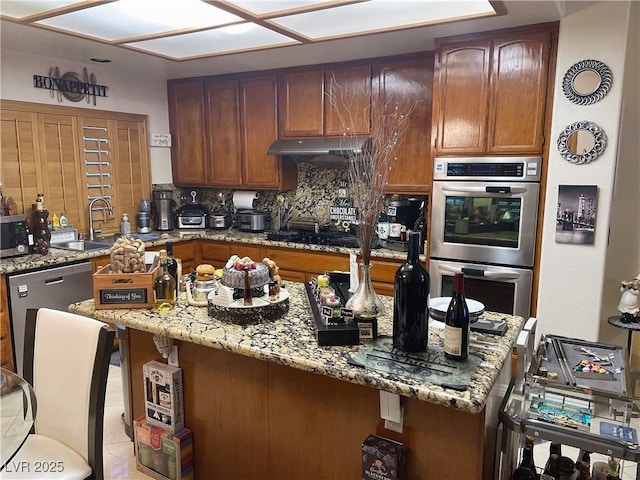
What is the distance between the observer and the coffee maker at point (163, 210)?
4.52 metres

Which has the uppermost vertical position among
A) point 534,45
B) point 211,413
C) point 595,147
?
point 534,45

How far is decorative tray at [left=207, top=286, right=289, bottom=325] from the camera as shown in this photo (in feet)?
5.82

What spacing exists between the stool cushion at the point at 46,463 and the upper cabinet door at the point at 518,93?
2779 millimetres

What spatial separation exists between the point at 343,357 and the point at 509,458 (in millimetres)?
719

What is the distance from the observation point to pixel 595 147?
266 centimetres

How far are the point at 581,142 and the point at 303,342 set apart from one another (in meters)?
2.14

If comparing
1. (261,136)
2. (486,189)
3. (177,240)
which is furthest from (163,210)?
(486,189)

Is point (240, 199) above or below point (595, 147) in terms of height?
below

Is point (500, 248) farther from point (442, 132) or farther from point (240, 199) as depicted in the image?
point (240, 199)

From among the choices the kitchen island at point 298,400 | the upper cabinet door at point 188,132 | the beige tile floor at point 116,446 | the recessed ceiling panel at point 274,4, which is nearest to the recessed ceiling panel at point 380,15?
the recessed ceiling panel at point 274,4

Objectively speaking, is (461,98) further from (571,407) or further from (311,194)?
(571,407)

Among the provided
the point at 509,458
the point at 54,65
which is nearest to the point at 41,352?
the point at 509,458

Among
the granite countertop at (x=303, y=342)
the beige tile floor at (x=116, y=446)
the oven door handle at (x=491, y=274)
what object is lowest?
the beige tile floor at (x=116, y=446)

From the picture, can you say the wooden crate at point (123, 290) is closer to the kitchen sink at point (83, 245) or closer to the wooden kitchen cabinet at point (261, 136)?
the kitchen sink at point (83, 245)
